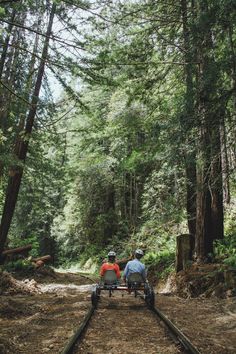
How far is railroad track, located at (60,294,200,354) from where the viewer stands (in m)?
5.42

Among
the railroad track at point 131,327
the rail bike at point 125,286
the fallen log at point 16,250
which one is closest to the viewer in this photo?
the railroad track at point 131,327

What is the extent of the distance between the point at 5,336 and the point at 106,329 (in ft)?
5.37

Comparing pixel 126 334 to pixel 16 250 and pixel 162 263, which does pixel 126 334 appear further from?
pixel 16 250

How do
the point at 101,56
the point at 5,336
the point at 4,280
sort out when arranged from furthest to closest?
1. the point at 4,280
2. the point at 101,56
3. the point at 5,336

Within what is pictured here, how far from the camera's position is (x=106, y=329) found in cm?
677

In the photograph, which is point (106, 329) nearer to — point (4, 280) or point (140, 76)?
point (4, 280)

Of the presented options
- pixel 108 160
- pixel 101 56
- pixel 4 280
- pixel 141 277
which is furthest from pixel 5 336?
pixel 108 160

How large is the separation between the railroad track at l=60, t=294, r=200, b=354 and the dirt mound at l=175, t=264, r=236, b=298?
5.98ft

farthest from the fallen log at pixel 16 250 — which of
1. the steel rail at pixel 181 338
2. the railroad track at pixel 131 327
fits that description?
the steel rail at pixel 181 338

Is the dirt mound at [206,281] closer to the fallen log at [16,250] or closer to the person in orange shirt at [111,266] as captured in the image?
the person in orange shirt at [111,266]

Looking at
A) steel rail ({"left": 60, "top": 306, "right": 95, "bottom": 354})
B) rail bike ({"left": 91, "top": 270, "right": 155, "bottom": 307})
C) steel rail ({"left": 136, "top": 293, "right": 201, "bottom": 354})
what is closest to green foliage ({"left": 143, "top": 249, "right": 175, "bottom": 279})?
rail bike ({"left": 91, "top": 270, "right": 155, "bottom": 307})

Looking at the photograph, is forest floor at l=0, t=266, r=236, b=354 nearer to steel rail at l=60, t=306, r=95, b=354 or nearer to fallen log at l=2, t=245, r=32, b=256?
steel rail at l=60, t=306, r=95, b=354

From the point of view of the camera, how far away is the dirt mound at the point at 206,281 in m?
9.79

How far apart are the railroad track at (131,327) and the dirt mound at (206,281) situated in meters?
1.82
